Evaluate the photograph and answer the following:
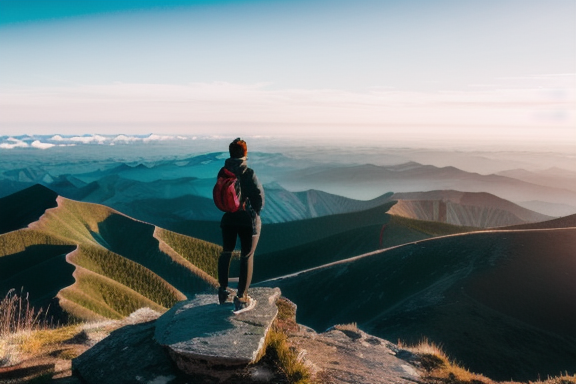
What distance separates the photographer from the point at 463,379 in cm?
1008

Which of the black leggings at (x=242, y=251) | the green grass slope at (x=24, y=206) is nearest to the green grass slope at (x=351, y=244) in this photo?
the green grass slope at (x=24, y=206)

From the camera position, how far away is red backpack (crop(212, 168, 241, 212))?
31.1 ft

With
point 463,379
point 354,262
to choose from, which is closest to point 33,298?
point 354,262

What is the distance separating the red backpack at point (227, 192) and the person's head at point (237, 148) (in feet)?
1.33

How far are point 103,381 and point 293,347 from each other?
12.6ft

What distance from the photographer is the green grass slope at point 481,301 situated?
846 inches

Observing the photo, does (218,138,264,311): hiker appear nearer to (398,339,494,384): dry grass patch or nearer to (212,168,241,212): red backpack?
(212,168,241,212): red backpack

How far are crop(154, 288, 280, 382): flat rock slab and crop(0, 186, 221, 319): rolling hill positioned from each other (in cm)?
5726

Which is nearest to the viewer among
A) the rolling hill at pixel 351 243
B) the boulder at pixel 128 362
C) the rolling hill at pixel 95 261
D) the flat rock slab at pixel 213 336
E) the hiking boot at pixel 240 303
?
the flat rock slab at pixel 213 336

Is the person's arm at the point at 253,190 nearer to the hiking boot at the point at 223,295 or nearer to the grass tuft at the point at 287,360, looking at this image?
the hiking boot at the point at 223,295

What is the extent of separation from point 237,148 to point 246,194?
3.28 feet

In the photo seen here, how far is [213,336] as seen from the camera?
8969 millimetres

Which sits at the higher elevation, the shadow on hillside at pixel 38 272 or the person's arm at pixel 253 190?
the person's arm at pixel 253 190

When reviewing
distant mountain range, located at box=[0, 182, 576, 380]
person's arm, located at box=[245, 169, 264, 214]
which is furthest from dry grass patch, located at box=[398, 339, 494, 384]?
distant mountain range, located at box=[0, 182, 576, 380]
